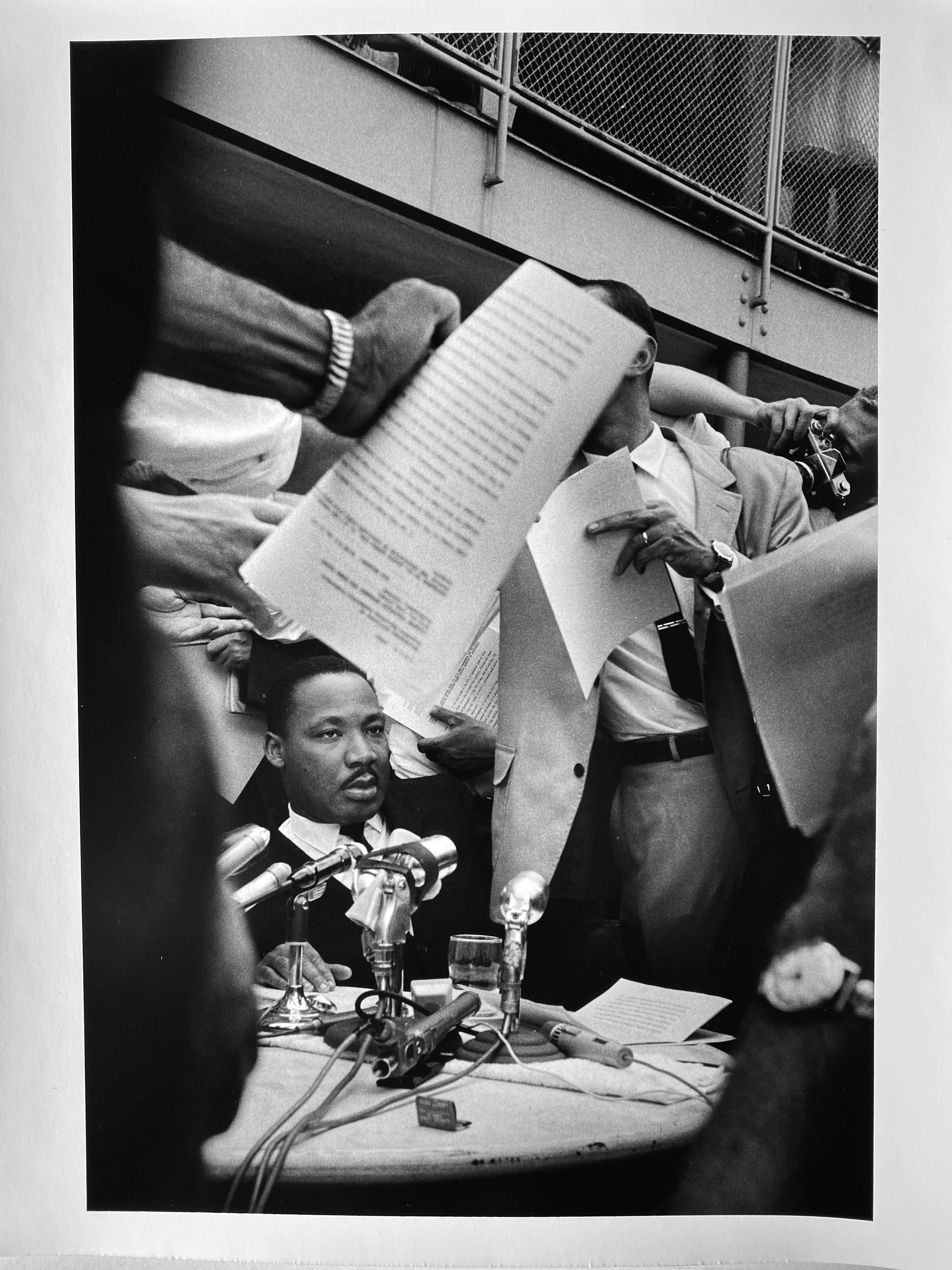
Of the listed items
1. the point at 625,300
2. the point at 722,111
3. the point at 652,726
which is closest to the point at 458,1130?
the point at 652,726

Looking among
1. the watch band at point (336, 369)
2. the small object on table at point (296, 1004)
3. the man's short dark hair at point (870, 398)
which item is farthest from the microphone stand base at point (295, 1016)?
the man's short dark hair at point (870, 398)

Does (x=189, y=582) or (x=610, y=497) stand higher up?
(x=610, y=497)

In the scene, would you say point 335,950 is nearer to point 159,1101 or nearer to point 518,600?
point 159,1101

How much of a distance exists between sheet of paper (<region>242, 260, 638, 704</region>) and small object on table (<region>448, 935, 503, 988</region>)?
466 millimetres

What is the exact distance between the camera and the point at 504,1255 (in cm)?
179

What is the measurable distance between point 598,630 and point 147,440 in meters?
0.79

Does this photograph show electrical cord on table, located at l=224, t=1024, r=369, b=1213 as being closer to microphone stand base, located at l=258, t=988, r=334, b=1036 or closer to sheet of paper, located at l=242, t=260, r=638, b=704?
microphone stand base, located at l=258, t=988, r=334, b=1036

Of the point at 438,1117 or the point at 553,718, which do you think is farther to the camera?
the point at 553,718

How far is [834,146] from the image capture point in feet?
6.09

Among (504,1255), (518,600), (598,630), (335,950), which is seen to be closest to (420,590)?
(518,600)

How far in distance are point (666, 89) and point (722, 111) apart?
0.33ft

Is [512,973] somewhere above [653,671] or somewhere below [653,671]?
below

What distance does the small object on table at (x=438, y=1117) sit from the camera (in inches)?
68.5

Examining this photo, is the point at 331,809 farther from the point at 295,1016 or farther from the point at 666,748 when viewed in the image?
the point at 666,748
